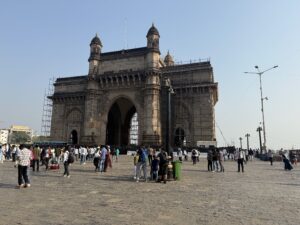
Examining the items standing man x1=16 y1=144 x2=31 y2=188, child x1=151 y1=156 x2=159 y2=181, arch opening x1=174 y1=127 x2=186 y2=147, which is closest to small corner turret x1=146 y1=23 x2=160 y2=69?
arch opening x1=174 y1=127 x2=186 y2=147

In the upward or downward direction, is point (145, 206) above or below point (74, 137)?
below

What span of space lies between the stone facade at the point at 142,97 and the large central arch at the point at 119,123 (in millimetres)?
852

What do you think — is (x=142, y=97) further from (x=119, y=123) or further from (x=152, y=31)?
(x=119, y=123)

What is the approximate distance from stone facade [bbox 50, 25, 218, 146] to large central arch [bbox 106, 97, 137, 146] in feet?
2.79

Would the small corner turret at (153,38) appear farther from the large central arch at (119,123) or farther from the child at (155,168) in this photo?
the child at (155,168)

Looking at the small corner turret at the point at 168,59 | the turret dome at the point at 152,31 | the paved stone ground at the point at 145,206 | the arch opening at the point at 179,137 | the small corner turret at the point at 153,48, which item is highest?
the small corner turret at the point at 168,59

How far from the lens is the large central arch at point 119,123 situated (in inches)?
1923

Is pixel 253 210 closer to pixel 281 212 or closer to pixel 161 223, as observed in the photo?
pixel 281 212

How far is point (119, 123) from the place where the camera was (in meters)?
50.2

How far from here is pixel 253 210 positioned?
6.44m

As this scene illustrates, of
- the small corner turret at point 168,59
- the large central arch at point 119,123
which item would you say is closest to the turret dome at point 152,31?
the large central arch at point 119,123

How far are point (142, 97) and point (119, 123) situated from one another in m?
11.5

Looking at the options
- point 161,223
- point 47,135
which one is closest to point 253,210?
point 161,223

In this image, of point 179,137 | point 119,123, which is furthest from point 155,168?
point 119,123
